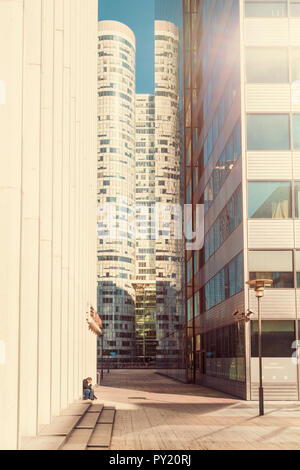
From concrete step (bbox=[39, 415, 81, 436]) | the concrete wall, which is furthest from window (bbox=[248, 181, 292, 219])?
concrete step (bbox=[39, 415, 81, 436])

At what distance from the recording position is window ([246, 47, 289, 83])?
37.3m

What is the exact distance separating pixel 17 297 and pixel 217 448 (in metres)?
7.33

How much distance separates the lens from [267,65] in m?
37.4

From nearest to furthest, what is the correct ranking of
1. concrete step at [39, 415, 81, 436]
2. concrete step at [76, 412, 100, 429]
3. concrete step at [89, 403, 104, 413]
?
concrete step at [39, 415, 81, 436]
concrete step at [76, 412, 100, 429]
concrete step at [89, 403, 104, 413]

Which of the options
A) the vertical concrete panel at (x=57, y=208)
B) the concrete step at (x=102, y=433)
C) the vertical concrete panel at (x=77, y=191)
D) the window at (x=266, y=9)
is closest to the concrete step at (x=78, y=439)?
the concrete step at (x=102, y=433)

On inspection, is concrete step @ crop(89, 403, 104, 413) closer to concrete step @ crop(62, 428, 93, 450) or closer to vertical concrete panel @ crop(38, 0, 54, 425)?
vertical concrete panel @ crop(38, 0, 54, 425)

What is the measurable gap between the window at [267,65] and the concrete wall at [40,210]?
368 inches

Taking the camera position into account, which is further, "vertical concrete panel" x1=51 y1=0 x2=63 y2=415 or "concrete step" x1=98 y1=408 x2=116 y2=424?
"concrete step" x1=98 y1=408 x2=116 y2=424

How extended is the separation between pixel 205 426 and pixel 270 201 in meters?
16.6

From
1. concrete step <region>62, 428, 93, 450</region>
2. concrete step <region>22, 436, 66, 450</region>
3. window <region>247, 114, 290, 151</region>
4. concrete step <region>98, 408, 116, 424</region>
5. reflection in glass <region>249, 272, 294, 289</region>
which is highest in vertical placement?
window <region>247, 114, 290, 151</region>

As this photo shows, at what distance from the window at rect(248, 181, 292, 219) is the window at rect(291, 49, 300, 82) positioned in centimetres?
616
